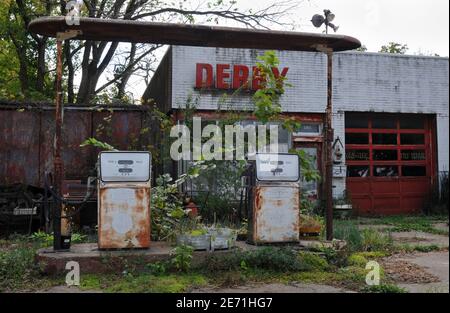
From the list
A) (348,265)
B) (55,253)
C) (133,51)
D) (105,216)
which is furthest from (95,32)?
(133,51)

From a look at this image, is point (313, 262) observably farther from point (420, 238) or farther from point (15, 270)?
point (420, 238)

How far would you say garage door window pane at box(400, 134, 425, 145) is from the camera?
1635 centimetres

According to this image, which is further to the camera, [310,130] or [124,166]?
[310,130]

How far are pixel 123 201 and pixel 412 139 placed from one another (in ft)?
38.7

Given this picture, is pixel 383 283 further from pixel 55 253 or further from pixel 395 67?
pixel 395 67

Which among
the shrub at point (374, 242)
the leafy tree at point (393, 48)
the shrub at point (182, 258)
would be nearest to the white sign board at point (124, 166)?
the shrub at point (182, 258)

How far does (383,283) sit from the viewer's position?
632 cm

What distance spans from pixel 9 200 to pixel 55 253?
4.71 meters

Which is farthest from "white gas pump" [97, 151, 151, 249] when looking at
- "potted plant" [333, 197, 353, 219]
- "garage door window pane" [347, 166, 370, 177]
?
"garage door window pane" [347, 166, 370, 177]

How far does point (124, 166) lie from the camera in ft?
23.4

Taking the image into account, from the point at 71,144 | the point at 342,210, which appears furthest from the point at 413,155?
the point at 71,144

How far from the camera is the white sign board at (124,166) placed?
7.07 m

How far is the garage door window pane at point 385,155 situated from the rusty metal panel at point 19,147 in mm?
9739

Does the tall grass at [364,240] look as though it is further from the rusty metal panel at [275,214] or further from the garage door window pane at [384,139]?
the garage door window pane at [384,139]
